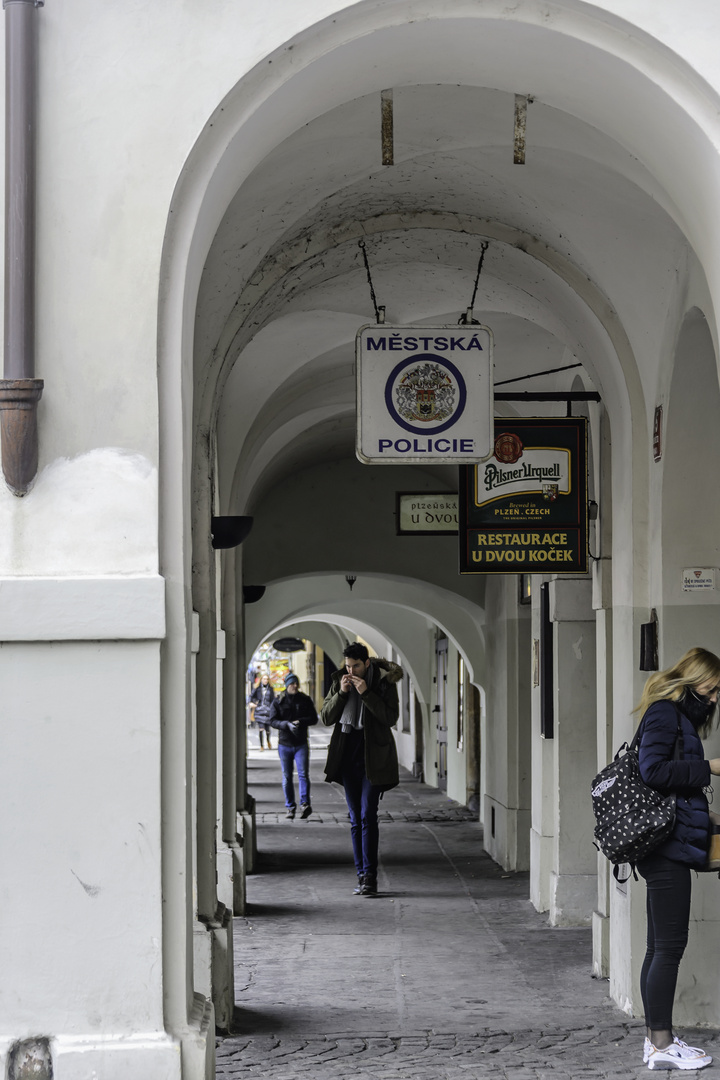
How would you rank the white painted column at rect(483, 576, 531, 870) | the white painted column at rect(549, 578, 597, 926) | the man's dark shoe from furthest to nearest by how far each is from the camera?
the white painted column at rect(483, 576, 531, 870)
the man's dark shoe
the white painted column at rect(549, 578, 597, 926)

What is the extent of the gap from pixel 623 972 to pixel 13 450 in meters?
4.54

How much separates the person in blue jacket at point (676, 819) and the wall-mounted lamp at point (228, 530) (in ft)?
8.36

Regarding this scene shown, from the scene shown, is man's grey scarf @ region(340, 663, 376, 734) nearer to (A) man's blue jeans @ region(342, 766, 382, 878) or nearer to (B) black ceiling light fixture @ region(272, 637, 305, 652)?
(A) man's blue jeans @ region(342, 766, 382, 878)

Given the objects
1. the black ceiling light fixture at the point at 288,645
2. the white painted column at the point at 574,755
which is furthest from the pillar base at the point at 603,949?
the black ceiling light fixture at the point at 288,645

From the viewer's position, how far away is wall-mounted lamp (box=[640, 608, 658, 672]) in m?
6.20

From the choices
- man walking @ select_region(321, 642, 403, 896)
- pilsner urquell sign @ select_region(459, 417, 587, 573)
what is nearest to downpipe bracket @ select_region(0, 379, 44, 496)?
pilsner urquell sign @ select_region(459, 417, 587, 573)

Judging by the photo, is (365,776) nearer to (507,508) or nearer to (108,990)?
(507,508)

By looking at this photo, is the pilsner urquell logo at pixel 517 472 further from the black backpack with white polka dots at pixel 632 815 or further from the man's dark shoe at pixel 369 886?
the man's dark shoe at pixel 369 886

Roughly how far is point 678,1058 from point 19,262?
13.5 ft

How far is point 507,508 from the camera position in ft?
23.6

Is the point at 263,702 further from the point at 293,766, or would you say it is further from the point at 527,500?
the point at 527,500

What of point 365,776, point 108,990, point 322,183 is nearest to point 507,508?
point 322,183

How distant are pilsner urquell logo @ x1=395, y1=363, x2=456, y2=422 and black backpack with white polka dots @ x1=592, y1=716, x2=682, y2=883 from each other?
78.4 inches

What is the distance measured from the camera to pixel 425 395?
621 cm
